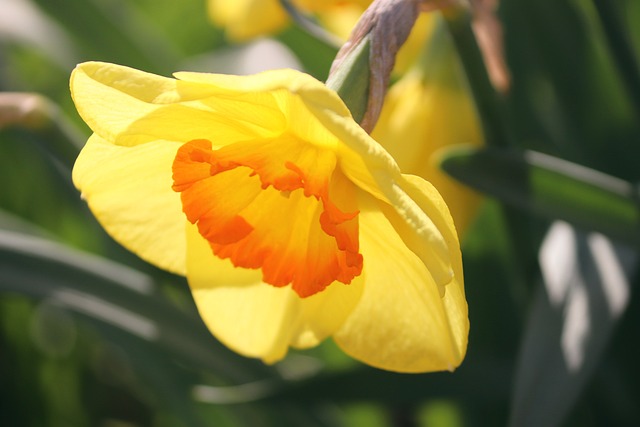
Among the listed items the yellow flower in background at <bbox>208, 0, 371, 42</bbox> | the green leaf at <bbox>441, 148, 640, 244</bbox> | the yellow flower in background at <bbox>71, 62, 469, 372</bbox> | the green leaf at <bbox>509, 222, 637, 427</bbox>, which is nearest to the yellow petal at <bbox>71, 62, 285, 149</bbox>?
the yellow flower in background at <bbox>71, 62, 469, 372</bbox>

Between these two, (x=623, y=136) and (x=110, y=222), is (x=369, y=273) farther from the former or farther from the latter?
(x=623, y=136)

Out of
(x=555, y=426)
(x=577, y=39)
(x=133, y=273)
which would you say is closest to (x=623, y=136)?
(x=577, y=39)

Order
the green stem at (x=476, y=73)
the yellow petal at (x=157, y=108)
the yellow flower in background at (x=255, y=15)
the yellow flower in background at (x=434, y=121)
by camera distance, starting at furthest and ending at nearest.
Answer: the yellow flower in background at (x=255, y=15)
the yellow flower in background at (x=434, y=121)
the green stem at (x=476, y=73)
the yellow petal at (x=157, y=108)

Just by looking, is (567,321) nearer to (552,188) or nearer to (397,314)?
(552,188)

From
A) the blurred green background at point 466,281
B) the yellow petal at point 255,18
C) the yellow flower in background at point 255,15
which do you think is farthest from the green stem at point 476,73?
the yellow petal at point 255,18

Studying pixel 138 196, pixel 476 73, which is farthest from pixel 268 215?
pixel 476 73

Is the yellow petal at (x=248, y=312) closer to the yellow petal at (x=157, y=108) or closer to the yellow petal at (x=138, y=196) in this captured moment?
the yellow petal at (x=138, y=196)

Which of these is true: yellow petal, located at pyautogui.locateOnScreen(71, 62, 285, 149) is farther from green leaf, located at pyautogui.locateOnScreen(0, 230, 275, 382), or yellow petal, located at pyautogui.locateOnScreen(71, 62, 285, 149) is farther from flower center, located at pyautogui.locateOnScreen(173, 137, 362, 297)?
green leaf, located at pyautogui.locateOnScreen(0, 230, 275, 382)
